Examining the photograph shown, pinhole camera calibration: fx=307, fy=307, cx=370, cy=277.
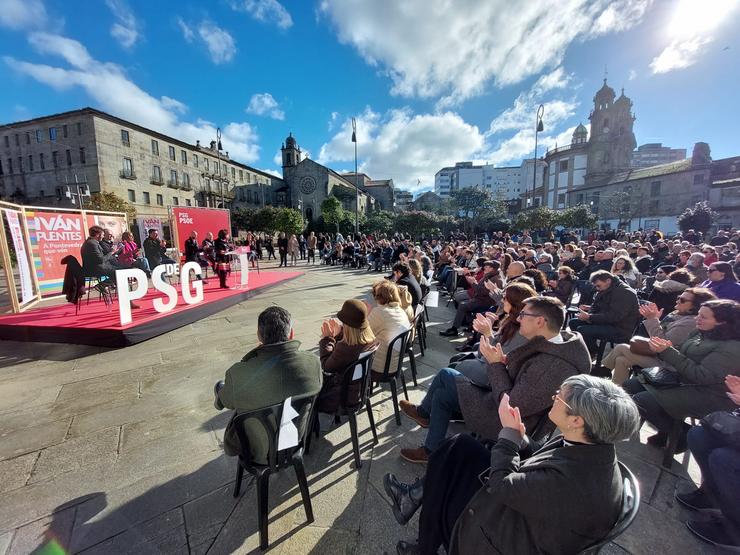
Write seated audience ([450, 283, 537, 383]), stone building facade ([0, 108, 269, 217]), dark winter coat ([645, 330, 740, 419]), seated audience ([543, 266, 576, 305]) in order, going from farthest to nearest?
1. stone building facade ([0, 108, 269, 217])
2. seated audience ([543, 266, 576, 305])
3. seated audience ([450, 283, 537, 383])
4. dark winter coat ([645, 330, 740, 419])

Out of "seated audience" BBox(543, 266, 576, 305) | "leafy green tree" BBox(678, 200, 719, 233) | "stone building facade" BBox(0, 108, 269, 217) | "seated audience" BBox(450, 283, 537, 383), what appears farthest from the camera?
"stone building facade" BBox(0, 108, 269, 217)

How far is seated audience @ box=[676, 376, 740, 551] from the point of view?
1653 millimetres

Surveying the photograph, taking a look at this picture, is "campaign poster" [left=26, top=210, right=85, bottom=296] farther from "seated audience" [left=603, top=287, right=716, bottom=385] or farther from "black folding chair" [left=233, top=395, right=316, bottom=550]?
"seated audience" [left=603, top=287, right=716, bottom=385]

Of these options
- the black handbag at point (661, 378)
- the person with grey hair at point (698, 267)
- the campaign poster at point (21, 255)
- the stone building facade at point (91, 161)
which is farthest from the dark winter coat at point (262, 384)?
the stone building facade at point (91, 161)

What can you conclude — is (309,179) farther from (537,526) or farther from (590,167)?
(537,526)

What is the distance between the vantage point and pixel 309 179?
5153 cm

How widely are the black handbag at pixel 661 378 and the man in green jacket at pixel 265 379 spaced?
8.36ft

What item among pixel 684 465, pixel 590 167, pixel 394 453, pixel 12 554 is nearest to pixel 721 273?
pixel 684 465

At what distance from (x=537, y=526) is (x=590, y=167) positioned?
2415 inches

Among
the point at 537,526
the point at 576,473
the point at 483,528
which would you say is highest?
the point at 576,473

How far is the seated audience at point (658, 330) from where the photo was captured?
2.89 metres

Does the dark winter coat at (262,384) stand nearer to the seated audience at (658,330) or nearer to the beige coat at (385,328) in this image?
the beige coat at (385,328)

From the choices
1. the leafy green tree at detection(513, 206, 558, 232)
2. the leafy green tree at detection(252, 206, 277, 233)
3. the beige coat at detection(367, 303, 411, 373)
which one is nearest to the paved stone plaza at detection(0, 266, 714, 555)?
the beige coat at detection(367, 303, 411, 373)

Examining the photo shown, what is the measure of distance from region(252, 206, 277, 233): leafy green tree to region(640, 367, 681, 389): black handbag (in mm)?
35981
